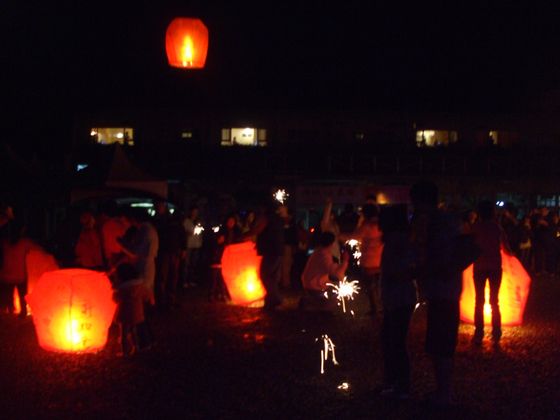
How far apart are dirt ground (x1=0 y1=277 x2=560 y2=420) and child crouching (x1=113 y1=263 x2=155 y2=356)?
0.80ft

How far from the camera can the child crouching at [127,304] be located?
6.95 metres

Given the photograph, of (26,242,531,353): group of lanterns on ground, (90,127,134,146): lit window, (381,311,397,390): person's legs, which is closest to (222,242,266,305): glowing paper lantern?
(26,242,531,353): group of lanterns on ground

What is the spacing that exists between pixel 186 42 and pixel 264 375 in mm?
5383

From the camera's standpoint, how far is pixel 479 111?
115 ft

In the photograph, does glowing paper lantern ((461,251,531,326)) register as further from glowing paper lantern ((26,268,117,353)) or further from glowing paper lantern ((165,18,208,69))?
glowing paper lantern ((165,18,208,69))

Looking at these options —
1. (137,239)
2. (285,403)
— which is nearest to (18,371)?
(137,239)

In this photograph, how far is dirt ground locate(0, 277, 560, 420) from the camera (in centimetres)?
510

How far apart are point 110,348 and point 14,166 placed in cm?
1084

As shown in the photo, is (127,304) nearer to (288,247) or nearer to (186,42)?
(186,42)

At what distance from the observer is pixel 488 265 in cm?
749

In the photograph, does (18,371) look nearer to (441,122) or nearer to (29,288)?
(29,288)

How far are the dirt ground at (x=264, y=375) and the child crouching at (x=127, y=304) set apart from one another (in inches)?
9.6

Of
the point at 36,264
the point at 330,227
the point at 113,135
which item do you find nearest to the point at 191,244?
the point at 330,227

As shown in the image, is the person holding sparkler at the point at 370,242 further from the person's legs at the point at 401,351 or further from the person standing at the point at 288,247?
the person standing at the point at 288,247
